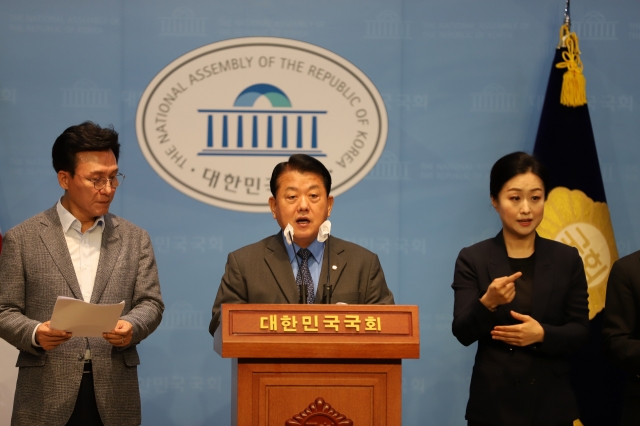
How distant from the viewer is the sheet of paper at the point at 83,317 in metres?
2.24

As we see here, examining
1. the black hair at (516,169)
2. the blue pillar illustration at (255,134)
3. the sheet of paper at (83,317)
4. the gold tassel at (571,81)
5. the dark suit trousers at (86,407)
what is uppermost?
the gold tassel at (571,81)

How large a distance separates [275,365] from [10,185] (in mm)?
2313

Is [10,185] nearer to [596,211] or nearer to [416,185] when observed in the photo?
[416,185]

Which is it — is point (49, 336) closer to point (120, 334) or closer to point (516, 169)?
point (120, 334)

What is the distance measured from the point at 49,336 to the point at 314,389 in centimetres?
85

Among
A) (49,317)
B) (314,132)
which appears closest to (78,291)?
(49,317)

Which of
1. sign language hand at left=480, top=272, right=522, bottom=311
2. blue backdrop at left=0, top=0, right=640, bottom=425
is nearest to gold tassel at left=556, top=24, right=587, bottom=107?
blue backdrop at left=0, top=0, right=640, bottom=425

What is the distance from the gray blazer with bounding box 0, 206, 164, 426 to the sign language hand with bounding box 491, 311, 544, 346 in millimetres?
1195

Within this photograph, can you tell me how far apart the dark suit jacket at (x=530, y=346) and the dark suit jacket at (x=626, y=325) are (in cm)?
10

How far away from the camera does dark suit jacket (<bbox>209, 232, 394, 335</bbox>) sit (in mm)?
2617

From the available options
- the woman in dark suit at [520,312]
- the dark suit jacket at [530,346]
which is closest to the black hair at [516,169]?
the woman in dark suit at [520,312]

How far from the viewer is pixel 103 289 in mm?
2584

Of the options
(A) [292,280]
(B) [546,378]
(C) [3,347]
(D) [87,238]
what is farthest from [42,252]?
(B) [546,378]

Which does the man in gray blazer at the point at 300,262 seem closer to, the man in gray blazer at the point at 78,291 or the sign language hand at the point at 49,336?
the man in gray blazer at the point at 78,291
